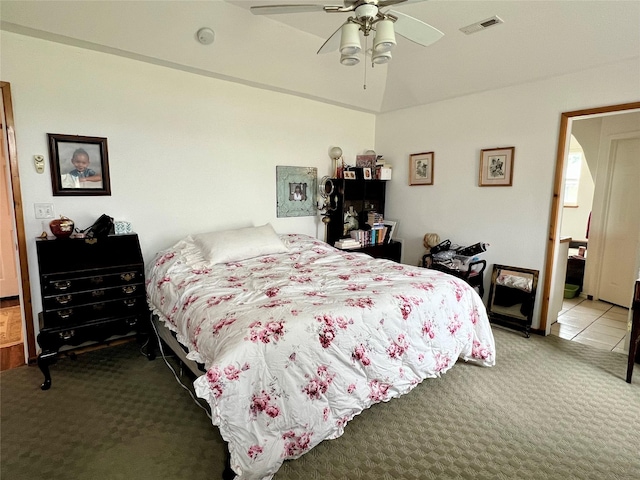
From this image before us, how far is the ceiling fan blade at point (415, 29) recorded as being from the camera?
6.27ft

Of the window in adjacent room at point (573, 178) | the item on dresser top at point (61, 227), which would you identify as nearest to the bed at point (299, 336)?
the item on dresser top at point (61, 227)

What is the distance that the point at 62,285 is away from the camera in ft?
7.50

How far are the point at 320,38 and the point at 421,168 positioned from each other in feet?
6.28

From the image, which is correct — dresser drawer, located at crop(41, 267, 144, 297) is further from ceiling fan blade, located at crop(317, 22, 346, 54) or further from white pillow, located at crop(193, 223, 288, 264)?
ceiling fan blade, located at crop(317, 22, 346, 54)

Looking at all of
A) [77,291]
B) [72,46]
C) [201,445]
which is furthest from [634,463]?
[72,46]

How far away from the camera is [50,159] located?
2.60 metres

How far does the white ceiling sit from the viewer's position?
7.89 ft

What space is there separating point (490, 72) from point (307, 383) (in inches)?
131

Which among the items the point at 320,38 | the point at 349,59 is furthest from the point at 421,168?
the point at 349,59

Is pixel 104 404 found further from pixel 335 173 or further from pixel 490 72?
pixel 490 72

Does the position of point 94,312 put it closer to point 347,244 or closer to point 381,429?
point 381,429

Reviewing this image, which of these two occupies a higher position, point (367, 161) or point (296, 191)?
point (367, 161)

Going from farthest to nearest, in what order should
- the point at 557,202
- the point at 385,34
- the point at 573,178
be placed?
the point at 573,178, the point at 557,202, the point at 385,34

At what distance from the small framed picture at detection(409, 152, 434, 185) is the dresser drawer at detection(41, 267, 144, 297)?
325 centimetres
